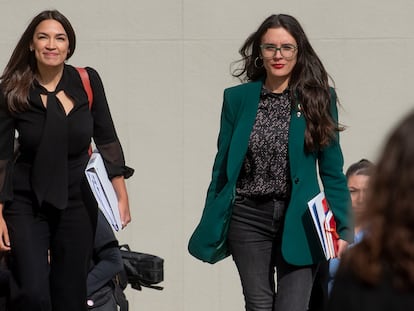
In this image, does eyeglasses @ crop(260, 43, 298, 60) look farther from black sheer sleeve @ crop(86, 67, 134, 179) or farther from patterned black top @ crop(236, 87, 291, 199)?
black sheer sleeve @ crop(86, 67, 134, 179)

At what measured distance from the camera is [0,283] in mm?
5695

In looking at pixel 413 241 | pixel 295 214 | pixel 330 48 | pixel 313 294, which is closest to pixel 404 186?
pixel 413 241

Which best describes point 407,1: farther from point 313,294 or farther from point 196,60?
point 313,294

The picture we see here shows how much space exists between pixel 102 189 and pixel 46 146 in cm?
39

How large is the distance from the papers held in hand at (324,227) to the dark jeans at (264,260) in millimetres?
141

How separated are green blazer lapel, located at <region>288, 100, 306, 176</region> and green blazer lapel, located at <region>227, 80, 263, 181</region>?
0.58ft

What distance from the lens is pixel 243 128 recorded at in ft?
18.0

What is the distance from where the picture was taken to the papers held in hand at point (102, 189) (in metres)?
5.57

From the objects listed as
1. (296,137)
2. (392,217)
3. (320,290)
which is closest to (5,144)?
(296,137)

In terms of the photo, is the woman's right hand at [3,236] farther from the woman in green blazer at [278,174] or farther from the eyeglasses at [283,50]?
the eyeglasses at [283,50]

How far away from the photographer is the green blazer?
5.41 metres

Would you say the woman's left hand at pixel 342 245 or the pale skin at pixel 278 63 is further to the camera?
the pale skin at pixel 278 63

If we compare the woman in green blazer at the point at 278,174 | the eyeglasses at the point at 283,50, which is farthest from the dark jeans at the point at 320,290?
the eyeglasses at the point at 283,50

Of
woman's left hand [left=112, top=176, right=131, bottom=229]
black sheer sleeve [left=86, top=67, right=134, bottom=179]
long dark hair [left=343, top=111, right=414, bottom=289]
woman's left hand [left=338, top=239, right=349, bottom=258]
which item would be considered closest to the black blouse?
black sheer sleeve [left=86, top=67, right=134, bottom=179]
